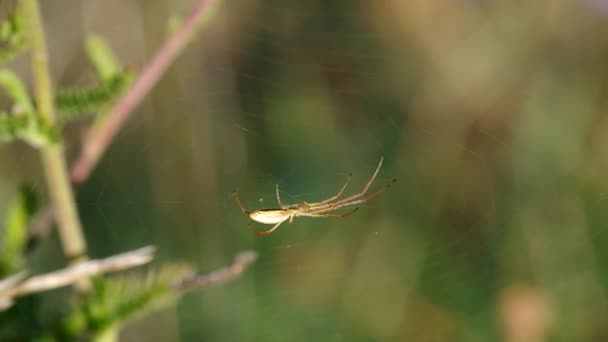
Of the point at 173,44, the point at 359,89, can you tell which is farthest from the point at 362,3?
the point at 173,44

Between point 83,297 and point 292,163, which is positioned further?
point 292,163

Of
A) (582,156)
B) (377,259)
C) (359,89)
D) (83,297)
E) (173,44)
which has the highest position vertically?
(173,44)

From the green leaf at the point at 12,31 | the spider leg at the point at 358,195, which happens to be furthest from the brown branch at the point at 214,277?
the spider leg at the point at 358,195

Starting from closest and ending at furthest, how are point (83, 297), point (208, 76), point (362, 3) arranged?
1. point (83, 297)
2. point (208, 76)
3. point (362, 3)

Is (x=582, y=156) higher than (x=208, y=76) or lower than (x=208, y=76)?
lower

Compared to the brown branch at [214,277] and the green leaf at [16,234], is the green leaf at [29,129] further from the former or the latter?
the brown branch at [214,277]

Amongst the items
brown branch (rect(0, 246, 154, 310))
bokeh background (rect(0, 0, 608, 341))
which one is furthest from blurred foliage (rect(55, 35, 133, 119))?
bokeh background (rect(0, 0, 608, 341))

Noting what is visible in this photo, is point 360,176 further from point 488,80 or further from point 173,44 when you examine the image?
point 173,44
